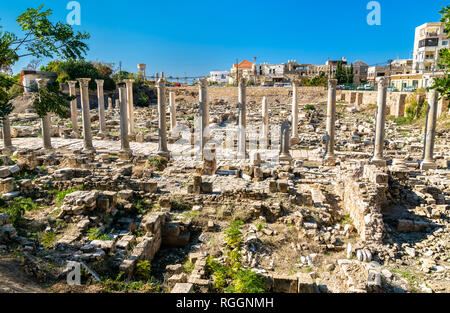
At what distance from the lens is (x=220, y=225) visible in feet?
32.8

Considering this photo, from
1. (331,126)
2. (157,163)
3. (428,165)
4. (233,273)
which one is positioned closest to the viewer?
(233,273)

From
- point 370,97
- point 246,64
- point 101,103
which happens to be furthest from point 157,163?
point 246,64

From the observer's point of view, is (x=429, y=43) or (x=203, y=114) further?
(x=429, y=43)

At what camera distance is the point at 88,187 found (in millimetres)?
11992

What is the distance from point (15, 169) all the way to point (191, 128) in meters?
12.6

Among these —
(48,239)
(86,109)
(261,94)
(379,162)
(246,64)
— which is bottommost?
(48,239)

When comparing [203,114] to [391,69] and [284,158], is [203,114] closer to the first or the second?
[284,158]

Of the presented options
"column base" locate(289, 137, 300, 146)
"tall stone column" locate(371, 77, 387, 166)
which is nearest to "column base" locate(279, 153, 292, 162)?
"tall stone column" locate(371, 77, 387, 166)

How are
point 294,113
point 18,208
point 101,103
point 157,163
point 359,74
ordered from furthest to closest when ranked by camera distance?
point 359,74
point 101,103
point 294,113
point 157,163
point 18,208

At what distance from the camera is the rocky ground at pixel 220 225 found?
7.01m

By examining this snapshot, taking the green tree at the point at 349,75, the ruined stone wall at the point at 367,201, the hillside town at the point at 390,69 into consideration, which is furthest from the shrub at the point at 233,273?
the green tree at the point at 349,75
